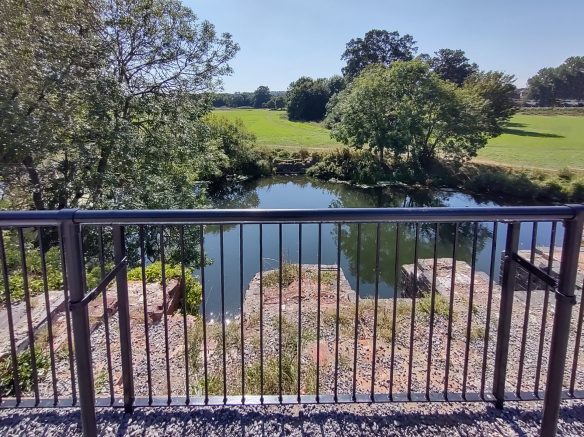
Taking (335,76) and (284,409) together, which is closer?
(284,409)

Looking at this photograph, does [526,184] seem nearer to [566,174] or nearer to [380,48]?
[566,174]

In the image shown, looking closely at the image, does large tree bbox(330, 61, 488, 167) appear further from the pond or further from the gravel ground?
the gravel ground

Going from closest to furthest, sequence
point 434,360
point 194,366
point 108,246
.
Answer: point 194,366 < point 434,360 < point 108,246

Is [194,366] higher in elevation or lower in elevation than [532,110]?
lower

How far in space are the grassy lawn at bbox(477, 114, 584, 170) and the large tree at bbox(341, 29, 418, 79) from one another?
47.5ft

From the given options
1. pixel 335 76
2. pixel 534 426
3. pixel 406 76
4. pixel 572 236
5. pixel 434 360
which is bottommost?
pixel 434 360

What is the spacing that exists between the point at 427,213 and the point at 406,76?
22054 millimetres

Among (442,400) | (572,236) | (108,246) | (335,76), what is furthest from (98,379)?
(335,76)

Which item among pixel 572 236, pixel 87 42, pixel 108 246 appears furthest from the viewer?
pixel 87 42

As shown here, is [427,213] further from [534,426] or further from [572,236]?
[534,426]

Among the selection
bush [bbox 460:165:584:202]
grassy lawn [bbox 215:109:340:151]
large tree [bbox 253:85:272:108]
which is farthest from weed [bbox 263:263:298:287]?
large tree [bbox 253:85:272:108]

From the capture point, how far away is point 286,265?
6500 millimetres

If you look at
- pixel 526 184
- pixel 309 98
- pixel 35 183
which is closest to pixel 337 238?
pixel 35 183

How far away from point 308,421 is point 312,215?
0.98 meters
